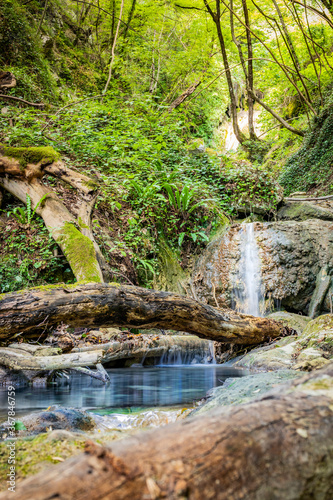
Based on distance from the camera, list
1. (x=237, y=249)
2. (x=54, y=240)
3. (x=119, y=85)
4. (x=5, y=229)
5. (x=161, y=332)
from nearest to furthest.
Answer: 1. (x=54, y=240)
2. (x=5, y=229)
3. (x=161, y=332)
4. (x=237, y=249)
5. (x=119, y=85)

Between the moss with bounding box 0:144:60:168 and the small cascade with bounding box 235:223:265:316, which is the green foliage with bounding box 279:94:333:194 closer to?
the small cascade with bounding box 235:223:265:316

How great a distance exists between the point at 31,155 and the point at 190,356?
520 centimetres

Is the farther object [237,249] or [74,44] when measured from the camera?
[74,44]

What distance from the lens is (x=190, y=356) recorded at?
6.53 metres

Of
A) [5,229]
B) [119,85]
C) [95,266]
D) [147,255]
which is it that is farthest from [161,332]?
[119,85]

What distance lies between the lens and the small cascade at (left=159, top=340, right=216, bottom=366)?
632 centimetres

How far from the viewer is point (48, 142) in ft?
26.5

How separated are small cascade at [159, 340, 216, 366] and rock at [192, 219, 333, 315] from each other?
1.20m

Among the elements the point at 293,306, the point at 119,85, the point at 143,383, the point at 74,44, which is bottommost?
the point at 143,383

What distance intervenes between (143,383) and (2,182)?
16.9ft

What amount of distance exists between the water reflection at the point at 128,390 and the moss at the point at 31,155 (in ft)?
14.0

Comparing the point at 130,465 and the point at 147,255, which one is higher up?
the point at 147,255

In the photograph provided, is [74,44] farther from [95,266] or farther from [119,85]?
[95,266]

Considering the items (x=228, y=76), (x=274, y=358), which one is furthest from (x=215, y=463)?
(x=228, y=76)
